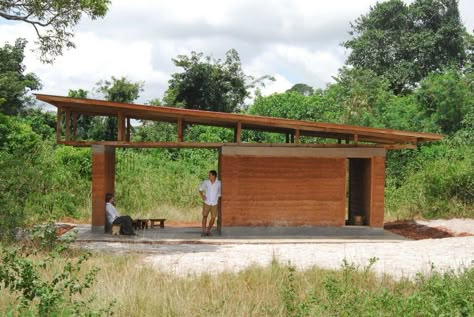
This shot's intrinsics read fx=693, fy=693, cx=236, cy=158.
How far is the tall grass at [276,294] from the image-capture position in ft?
23.7

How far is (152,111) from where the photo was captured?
1507 centimetres

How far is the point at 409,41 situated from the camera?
39.2 meters

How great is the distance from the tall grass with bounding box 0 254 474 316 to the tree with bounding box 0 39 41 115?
23.1 metres

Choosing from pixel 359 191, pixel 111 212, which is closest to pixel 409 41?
pixel 359 191

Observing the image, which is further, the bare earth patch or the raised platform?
the raised platform

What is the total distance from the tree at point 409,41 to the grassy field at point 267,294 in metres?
31.4

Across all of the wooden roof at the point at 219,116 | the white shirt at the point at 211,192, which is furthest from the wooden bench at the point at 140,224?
the wooden roof at the point at 219,116

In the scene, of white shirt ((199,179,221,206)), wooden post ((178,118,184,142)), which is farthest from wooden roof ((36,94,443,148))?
white shirt ((199,179,221,206))

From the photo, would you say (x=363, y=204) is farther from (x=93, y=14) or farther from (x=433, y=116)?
(x=433, y=116)

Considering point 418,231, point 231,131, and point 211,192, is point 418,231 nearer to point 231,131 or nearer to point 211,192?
point 211,192

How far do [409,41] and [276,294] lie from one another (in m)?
33.5

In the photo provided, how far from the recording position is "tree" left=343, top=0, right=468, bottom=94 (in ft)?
128

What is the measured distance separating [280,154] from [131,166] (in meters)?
9.69

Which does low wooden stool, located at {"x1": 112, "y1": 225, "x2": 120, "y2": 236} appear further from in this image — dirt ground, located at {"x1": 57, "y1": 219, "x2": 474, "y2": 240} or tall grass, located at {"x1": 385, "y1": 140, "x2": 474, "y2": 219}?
tall grass, located at {"x1": 385, "y1": 140, "x2": 474, "y2": 219}
